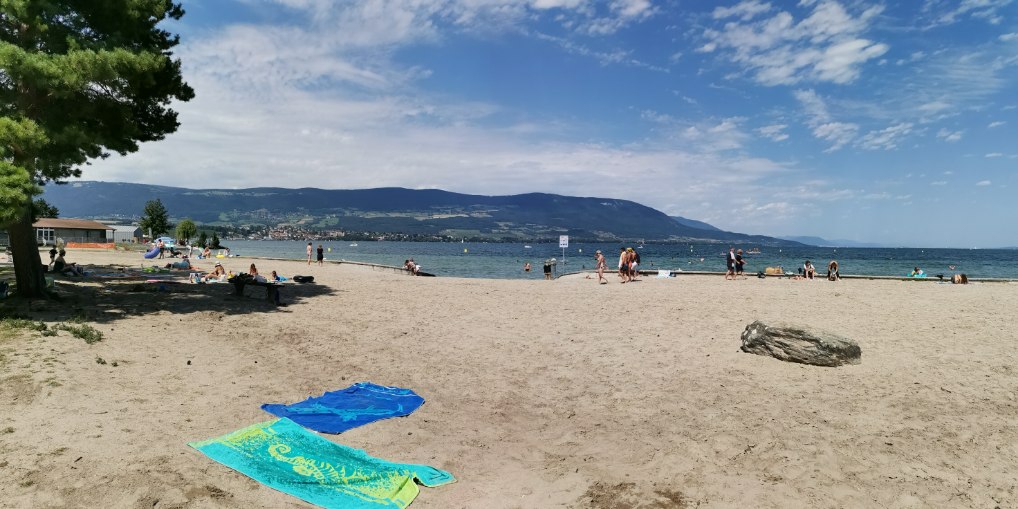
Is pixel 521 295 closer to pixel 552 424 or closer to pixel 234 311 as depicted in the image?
pixel 234 311

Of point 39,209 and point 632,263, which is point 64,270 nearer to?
point 39,209

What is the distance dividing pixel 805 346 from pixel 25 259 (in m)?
18.4

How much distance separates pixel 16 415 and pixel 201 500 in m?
3.47

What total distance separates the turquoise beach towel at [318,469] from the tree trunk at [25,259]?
1145cm

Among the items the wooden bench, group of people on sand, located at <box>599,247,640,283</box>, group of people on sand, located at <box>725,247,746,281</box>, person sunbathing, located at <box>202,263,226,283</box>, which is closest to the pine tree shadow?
the wooden bench

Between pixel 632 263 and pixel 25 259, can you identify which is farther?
pixel 632 263

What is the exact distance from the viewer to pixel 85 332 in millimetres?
9945

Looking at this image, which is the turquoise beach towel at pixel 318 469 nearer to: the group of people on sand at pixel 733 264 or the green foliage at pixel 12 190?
the green foliage at pixel 12 190

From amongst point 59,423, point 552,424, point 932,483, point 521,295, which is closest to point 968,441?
point 932,483

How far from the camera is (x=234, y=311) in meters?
14.5

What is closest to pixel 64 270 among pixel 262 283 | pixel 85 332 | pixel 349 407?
pixel 262 283

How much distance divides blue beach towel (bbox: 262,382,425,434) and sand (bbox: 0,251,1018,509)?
25 cm

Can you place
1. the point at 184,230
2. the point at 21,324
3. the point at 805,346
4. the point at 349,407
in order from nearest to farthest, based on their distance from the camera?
the point at 349,407
the point at 805,346
the point at 21,324
the point at 184,230

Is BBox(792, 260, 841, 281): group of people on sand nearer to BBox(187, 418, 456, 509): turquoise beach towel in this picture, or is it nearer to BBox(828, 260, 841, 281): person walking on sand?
BBox(828, 260, 841, 281): person walking on sand
